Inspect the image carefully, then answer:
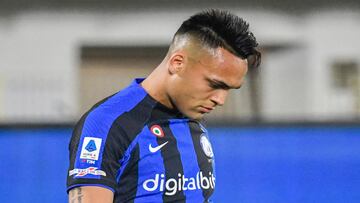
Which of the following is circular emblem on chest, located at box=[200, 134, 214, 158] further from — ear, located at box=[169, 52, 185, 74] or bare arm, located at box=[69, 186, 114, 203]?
bare arm, located at box=[69, 186, 114, 203]

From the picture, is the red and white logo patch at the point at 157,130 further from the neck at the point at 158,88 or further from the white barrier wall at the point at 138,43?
the white barrier wall at the point at 138,43

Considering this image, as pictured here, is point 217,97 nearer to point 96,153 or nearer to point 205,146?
point 205,146

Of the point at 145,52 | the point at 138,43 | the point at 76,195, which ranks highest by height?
the point at 138,43

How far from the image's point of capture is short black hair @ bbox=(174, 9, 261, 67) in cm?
263

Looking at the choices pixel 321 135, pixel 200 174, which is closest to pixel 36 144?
pixel 321 135

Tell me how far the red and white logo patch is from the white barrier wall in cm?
765

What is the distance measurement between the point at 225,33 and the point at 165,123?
362 mm

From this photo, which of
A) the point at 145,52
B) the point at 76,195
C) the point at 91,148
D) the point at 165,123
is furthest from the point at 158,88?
the point at 145,52

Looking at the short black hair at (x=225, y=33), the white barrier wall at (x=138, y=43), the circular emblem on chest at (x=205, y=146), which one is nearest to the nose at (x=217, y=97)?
the short black hair at (x=225, y=33)

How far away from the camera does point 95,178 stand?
246 cm

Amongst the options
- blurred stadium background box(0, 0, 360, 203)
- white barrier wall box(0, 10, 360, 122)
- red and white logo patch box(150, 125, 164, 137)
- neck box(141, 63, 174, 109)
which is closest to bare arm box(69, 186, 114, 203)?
red and white logo patch box(150, 125, 164, 137)

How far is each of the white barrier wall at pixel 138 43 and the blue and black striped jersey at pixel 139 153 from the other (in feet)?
25.0

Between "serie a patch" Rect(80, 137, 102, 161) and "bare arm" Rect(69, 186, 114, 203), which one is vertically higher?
"serie a patch" Rect(80, 137, 102, 161)

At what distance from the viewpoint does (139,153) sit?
2572 millimetres
